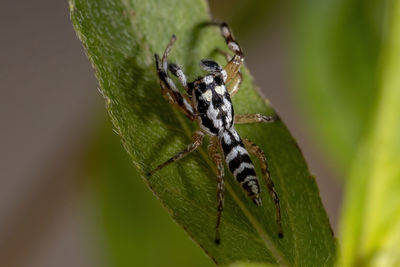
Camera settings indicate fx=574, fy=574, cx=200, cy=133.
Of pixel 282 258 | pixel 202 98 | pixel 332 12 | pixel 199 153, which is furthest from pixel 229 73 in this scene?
pixel 332 12

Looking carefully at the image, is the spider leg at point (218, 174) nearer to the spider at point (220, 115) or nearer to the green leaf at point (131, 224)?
the spider at point (220, 115)

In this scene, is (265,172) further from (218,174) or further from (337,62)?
(337,62)

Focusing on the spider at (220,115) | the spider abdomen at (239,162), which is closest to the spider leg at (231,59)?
the spider at (220,115)

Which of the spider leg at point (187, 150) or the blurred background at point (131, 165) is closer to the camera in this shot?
the spider leg at point (187, 150)

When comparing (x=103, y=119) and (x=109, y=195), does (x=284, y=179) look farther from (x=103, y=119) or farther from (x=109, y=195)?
(x=103, y=119)

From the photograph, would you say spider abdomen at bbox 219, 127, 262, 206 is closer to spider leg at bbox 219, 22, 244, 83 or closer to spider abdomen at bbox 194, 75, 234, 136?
spider abdomen at bbox 194, 75, 234, 136
